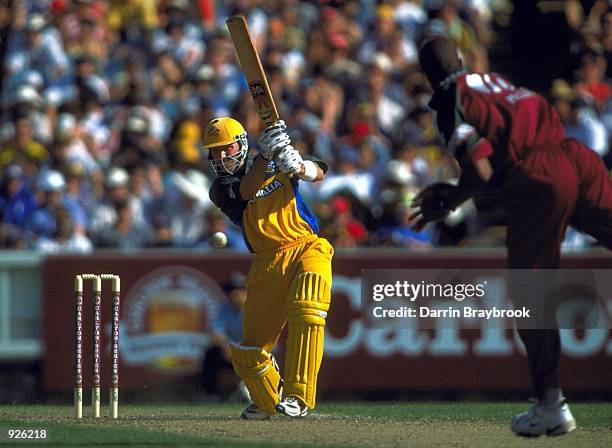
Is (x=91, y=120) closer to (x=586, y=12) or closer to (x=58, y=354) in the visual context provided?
(x=58, y=354)

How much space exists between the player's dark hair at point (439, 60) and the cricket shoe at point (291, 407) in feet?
7.41

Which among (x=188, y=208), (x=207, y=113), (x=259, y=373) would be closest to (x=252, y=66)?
(x=259, y=373)

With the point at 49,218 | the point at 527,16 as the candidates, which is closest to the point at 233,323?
the point at 49,218

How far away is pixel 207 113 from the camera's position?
579 inches

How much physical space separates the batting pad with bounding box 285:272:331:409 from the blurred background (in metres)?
2.70

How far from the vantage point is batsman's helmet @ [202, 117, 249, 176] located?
9.37m

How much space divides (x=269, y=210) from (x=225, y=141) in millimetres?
514

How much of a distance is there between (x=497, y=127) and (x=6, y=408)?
485 cm

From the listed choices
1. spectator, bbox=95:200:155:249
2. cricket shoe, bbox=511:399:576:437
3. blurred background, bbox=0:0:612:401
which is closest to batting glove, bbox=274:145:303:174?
cricket shoe, bbox=511:399:576:437

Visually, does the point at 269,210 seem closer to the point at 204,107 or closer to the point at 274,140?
the point at 274,140

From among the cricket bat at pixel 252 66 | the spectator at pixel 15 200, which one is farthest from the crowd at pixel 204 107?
the cricket bat at pixel 252 66

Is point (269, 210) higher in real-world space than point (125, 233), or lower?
higher

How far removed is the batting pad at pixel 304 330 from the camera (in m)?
9.19

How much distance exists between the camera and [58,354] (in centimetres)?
1199
